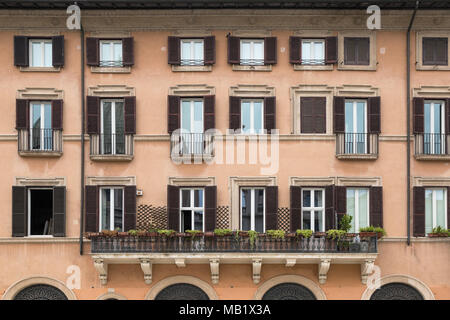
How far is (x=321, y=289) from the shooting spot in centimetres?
2181

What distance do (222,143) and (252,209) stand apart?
8.51 ft

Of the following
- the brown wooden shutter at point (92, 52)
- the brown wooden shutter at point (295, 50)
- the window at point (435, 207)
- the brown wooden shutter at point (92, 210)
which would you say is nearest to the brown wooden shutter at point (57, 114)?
the brown wooden shutter at point (92, 52)

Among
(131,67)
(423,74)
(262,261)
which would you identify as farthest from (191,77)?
(423,74)

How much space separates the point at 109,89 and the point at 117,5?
299cm

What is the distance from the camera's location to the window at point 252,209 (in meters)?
22.0

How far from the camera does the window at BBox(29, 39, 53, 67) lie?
22.5 meters

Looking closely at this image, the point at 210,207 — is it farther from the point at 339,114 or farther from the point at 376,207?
the point at 376,207

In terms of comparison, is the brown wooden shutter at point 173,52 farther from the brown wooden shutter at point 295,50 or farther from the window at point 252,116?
the brown wooden shutter at point 295,50

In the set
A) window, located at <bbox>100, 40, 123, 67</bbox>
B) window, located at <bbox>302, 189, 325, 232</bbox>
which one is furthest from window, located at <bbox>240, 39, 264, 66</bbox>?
window, located at <bbox>302, 189, 325, 232</bbox>

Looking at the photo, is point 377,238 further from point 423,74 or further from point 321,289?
point 423,74

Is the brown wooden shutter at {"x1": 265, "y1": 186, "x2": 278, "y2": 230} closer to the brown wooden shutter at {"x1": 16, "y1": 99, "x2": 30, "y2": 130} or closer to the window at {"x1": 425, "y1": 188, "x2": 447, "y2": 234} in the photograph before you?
the window at {"x1": 425, "y1": 188, "x2": 447, "y2": 234}

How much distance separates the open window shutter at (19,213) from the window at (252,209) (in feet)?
25.4

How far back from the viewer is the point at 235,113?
72.7 feet

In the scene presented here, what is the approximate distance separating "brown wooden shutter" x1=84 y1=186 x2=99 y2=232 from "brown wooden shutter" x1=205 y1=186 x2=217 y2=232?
12.7 ft
